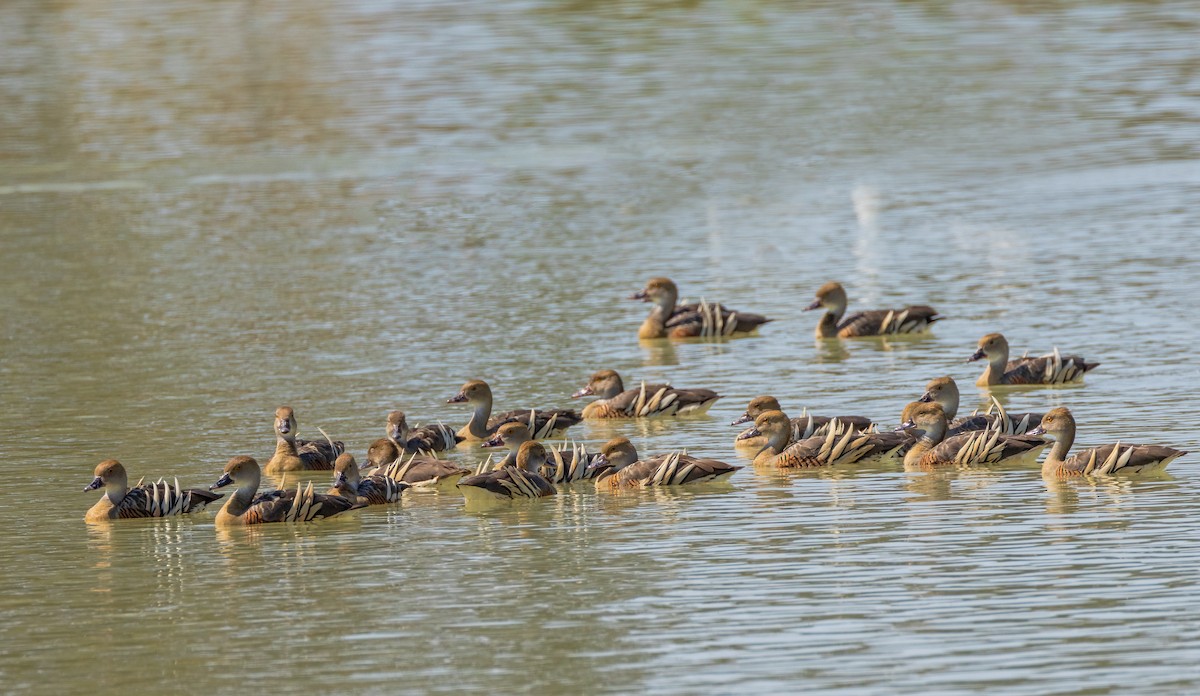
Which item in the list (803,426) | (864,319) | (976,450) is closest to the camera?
(976,450)

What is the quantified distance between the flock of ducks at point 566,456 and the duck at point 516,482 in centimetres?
1

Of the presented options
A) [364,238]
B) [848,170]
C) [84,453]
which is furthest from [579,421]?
[848,170]

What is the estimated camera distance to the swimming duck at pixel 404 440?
16219 millimetres

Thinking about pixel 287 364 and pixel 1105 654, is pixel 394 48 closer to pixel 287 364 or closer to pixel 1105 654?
pixel 287 364

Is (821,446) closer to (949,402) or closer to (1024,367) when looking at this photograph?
(949,402)

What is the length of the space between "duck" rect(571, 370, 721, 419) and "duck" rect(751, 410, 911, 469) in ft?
7.47

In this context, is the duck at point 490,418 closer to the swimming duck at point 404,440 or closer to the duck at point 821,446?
the swimming duck at point 404,440

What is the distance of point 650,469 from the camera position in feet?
51.0

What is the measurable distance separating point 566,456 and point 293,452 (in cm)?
223

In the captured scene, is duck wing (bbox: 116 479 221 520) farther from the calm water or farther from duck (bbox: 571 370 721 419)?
duck (bbox: 571 370 721 419)

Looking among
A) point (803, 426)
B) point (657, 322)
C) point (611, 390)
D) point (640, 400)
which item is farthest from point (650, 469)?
point (657, 322)

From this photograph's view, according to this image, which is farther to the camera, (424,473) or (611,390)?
(611,390)

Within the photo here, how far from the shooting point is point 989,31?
2147 inches

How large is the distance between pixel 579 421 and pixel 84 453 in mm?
4202
